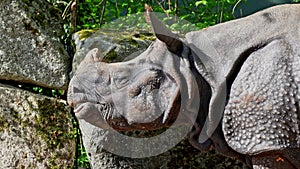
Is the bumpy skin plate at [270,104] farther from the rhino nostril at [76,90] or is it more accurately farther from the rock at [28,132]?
A: the rock at [28,132]

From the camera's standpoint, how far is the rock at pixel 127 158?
3.95 meters

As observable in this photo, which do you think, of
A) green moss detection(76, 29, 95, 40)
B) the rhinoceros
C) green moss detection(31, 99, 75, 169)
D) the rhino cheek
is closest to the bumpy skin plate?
the rhinoceros

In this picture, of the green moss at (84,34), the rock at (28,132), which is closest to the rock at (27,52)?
the rock at (28,132)

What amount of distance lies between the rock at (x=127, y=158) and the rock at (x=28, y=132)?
0.39m

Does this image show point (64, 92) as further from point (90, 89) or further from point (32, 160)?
point (90, 89)

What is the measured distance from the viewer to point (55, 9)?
4586mm

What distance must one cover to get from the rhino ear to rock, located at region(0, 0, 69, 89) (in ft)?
5.89

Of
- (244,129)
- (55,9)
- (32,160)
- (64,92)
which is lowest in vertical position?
(32,160)

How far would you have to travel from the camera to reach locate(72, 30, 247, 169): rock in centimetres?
395

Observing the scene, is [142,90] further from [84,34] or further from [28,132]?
[28,132]

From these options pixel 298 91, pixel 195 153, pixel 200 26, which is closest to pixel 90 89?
pixel 298 91

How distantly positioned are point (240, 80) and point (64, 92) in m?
2.07

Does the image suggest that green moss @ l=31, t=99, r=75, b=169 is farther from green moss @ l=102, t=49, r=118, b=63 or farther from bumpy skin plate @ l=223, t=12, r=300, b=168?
bumpy skin plate @ l=223, t=12, r=300, b=168

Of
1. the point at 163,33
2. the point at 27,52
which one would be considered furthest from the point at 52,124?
the point at 163,33
